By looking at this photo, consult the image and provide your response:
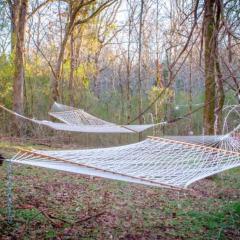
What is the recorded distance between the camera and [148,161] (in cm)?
243

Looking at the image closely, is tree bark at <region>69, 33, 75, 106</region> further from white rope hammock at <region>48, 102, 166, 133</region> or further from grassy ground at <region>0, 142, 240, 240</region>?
grassy ground at <region>0, 142, 240, 240</region>

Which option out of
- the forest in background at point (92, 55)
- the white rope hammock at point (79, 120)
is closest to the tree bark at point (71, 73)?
the forest in background at point (92, 55)

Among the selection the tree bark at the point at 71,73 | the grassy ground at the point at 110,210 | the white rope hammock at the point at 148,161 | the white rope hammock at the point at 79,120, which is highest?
the tree bark at the point at 71,73

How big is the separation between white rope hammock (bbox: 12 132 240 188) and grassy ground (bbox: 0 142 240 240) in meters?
0.44

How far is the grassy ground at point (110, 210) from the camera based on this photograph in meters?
2.47

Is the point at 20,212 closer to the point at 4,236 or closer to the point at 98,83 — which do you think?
the point at 4,236

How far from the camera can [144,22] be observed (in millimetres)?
8461

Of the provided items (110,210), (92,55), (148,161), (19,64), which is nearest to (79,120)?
(110,210)

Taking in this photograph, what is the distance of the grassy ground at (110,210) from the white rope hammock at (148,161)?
441 millimetres

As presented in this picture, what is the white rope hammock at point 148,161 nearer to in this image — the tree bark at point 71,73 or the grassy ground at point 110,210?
the grassy ground at point 110,210

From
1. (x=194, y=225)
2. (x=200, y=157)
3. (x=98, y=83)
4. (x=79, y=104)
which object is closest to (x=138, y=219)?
(x=194, y=225)

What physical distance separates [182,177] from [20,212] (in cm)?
120

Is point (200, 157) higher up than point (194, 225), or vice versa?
point (200, 157)

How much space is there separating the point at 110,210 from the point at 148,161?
27.3 inches
